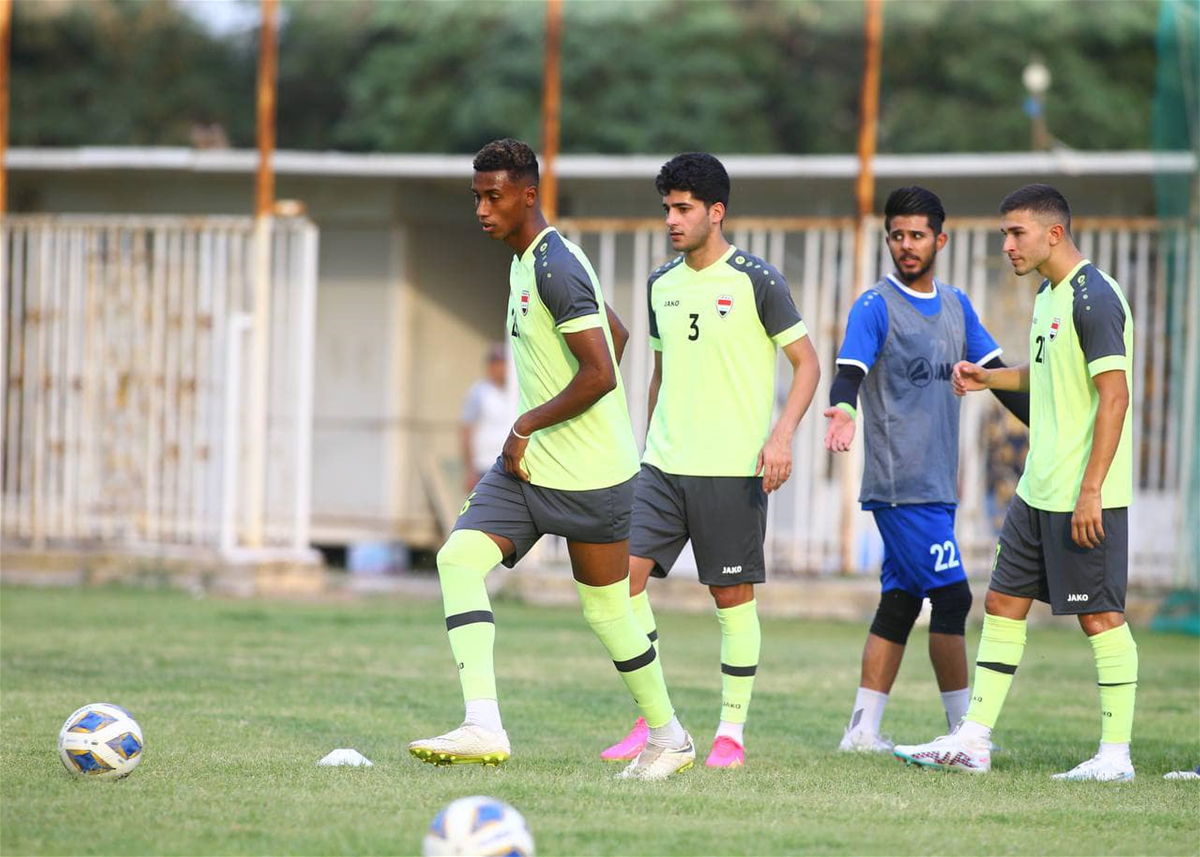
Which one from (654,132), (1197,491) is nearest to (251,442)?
(1197,491)

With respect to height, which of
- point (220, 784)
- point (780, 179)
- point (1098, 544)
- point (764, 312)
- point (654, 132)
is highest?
point (654, 132)

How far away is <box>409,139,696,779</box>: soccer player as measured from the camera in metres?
6.46

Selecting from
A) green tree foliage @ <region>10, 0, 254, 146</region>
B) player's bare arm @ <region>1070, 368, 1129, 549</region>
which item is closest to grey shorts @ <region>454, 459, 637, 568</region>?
player's bare arm @ <region>1070, 368, 1129, 549</region>

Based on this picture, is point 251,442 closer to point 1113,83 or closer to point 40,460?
point 40,460

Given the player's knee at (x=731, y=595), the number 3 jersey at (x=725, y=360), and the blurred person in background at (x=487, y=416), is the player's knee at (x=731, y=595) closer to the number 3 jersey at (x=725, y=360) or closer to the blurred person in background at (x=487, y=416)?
the number 3 jersey at (x=725, y=360)

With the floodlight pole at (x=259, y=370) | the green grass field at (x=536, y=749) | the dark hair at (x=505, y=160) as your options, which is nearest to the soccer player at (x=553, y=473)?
the dark hair at (x=505, y=160)

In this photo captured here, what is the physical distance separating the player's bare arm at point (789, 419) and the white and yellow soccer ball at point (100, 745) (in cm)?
263

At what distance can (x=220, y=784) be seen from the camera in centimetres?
618

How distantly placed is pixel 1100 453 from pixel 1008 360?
7.91m

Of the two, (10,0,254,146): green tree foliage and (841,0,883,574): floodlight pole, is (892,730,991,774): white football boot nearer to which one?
(841,0,883,574): floodlight pole

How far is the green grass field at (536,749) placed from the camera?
17.9 ft

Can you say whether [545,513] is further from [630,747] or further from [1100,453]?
[1100,453]

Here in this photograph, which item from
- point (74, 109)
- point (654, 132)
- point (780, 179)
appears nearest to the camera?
point (780, 179)

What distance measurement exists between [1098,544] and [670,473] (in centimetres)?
177
